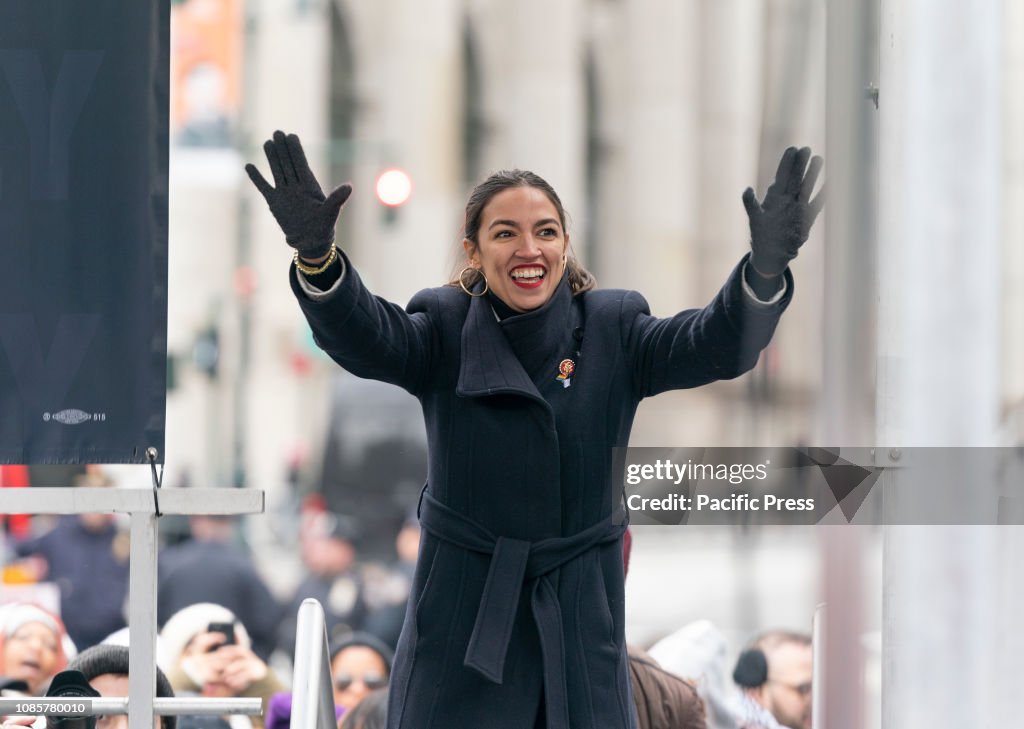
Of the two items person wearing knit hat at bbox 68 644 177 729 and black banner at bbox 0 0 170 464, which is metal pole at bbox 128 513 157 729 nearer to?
black banner at bbox 0 0 170 464

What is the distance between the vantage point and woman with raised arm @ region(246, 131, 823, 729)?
216 centimetres

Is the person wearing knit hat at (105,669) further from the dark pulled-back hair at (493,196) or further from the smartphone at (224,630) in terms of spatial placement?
the dark pulled-back hair at (493,196)

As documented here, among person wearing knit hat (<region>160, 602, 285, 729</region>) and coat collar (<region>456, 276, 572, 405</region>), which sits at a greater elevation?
→ coat collar (<region>456, 276, 572, 405</region>)

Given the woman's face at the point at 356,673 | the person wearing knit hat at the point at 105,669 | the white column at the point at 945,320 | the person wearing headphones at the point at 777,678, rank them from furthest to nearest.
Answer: the woman's face at the point at 356,673 < the person wearing headphones at the point at 777,678 < the person wearing knit hat at the point at 105,669 < the white column at the point at 945,320

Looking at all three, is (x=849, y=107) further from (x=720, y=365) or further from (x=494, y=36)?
(x=494, y=36)

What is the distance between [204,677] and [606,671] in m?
1.93

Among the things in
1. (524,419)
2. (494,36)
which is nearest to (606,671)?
(524,419)

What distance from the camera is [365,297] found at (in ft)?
7.04

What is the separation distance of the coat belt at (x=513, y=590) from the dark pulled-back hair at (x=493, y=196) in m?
0.38

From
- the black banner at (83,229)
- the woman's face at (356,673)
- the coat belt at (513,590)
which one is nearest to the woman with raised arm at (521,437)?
the coat belt at (513,590)

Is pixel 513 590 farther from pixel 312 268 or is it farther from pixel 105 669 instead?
pixel 105 669

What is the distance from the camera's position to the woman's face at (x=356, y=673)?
4.06 m

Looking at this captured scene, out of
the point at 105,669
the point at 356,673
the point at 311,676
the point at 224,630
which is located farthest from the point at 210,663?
the point at 311,676

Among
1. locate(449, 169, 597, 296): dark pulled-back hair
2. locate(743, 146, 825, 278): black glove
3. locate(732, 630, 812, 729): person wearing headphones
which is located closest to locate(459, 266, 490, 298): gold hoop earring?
locate(449, 169, 597, 296): dark pulled-back hair
